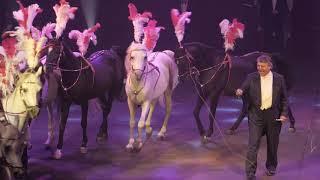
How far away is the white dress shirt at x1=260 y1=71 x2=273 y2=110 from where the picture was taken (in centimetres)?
661

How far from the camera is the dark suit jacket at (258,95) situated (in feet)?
21.7

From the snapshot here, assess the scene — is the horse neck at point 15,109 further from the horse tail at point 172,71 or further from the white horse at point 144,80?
the horse tail at point 172,71

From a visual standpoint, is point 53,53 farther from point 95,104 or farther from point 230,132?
point 230,132

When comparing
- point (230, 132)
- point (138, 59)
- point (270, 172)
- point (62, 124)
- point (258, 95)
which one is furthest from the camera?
point (230, 132)

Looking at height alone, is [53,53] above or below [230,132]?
above

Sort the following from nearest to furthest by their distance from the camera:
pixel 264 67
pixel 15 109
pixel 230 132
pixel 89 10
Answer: pixel 15 109, pixel 264 67, pixel 230 132, pixel 89 10

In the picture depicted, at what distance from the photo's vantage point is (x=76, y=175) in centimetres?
706

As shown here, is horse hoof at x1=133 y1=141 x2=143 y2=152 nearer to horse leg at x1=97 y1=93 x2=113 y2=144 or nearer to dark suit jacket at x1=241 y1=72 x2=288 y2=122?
horse leg at x1=97 y1=93 x2=113 y2=144

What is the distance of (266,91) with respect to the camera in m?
6.62

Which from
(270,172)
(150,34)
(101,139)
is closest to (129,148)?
(101,139)

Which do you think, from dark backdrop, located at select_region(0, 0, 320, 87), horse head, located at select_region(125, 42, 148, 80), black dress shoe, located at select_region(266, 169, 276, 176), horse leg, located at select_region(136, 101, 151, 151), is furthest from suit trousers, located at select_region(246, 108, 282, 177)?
dark backdrop, located at select_region(0, 0, 320, 87)

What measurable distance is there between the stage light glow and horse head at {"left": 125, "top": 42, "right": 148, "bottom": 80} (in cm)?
713

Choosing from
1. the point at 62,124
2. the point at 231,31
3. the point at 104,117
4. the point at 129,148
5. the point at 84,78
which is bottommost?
the point at 129,148

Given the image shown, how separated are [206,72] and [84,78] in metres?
2.03
